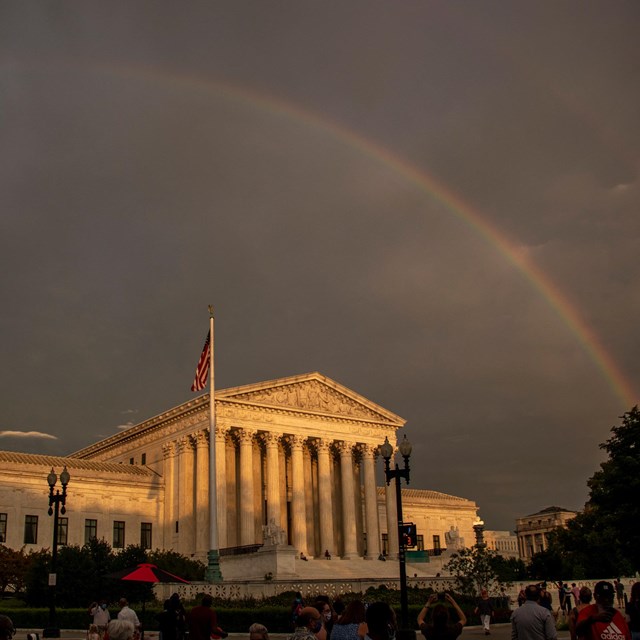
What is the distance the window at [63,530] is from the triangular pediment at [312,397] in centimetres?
1643

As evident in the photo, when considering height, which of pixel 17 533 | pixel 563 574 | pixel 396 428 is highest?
pixel 396 428

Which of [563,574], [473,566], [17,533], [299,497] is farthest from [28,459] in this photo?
[563,574]

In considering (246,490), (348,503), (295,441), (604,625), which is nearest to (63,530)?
(246,490)

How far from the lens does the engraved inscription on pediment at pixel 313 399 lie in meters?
72.4

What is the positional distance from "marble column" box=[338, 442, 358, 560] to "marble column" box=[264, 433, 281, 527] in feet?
22.6

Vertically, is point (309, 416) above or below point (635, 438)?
above

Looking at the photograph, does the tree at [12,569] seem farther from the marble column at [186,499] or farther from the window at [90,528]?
the marble column at [186,499]

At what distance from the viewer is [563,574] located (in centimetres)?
8969

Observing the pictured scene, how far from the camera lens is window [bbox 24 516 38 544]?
212 ft

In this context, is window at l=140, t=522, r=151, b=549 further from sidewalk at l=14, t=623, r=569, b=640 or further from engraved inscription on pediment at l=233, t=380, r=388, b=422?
sidewalk at l=14, t=623, r=569, b=640

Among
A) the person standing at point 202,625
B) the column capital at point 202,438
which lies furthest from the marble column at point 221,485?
the person standing at point 202,625

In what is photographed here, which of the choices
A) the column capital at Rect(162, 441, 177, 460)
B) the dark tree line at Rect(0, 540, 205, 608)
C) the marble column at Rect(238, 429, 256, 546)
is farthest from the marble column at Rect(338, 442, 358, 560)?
the dark tree line at Rect(0, 540, 205, 608)

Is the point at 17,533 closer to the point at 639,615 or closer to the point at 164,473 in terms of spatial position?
the point at 164,473

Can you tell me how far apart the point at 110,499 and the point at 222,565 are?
1454 centimetres
